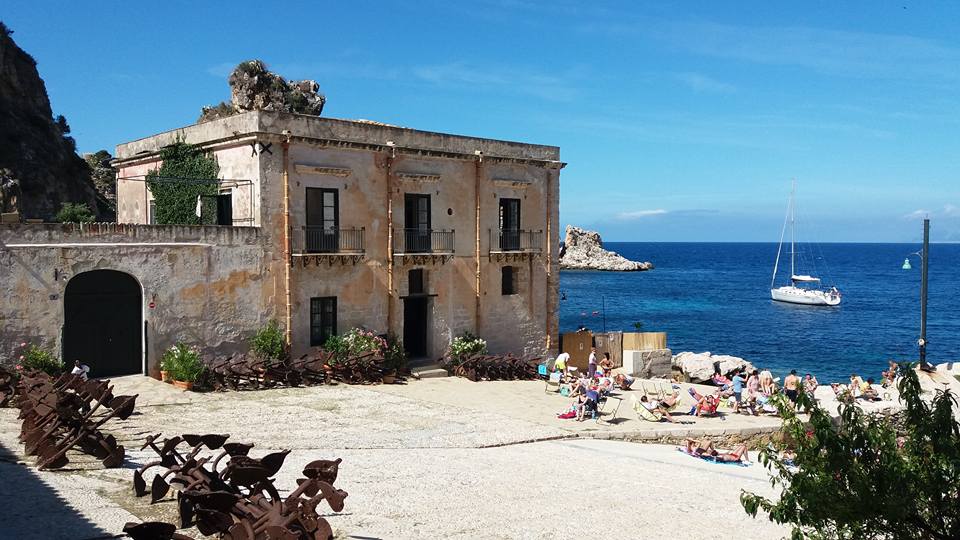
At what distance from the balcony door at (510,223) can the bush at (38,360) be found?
1627 cm

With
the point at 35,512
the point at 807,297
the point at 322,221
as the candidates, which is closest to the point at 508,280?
the point at 322,221

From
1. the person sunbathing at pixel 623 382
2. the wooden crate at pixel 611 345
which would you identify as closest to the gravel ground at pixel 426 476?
the person sunbathing at pixel 623 382

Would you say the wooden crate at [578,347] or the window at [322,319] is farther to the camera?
the wooden crate at [578,347]

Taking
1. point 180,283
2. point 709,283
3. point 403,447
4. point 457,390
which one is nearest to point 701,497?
point 403,447

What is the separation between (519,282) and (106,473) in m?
21.3

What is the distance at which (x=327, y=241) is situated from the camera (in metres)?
26.1

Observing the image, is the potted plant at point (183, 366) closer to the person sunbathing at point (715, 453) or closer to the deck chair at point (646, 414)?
the deck chair at point (646, 414)

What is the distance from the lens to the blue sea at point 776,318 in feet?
179

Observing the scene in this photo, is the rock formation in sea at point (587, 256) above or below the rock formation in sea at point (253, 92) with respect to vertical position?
below

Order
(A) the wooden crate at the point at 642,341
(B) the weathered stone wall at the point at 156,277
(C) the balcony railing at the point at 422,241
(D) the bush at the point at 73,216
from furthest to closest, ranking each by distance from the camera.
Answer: (A) the wooden crate at the point at 642,341 → (D) the bush at the point at 73,216 → (C) the balcony railing at the point at 422,241 → (B) the weathered stone wall at the point at 156,277

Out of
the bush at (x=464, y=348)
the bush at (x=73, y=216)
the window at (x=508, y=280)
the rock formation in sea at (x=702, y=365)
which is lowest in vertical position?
the rock formation in sea at (x=702, y=365)

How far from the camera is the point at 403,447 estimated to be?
1698 centimetres

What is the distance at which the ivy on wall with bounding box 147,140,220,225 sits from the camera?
1029 inches

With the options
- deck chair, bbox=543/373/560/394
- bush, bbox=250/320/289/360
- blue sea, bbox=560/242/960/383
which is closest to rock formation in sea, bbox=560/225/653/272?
blue sea, bbox=560/242/960/383
